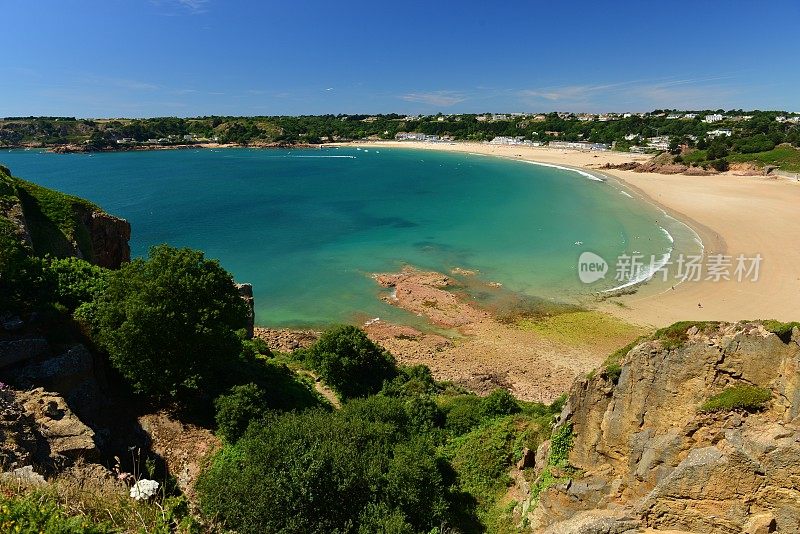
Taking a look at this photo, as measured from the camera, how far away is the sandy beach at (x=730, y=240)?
33812mm

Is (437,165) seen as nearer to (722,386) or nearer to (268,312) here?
(268,312)

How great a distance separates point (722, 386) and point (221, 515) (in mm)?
11244

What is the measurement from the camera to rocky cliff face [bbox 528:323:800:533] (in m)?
8.55

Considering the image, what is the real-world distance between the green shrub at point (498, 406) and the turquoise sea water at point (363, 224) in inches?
676

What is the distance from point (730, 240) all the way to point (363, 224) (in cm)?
4620

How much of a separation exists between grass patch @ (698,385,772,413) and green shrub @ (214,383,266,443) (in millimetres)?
11878

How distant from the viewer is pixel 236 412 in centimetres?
1411

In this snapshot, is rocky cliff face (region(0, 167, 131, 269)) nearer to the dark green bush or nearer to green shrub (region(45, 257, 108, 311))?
green shrub (region(45, 257, 108, 311))

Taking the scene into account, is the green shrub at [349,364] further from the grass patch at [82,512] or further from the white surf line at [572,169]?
the white surf line at [572,169]

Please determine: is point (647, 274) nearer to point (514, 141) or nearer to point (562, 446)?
point (562, 446)

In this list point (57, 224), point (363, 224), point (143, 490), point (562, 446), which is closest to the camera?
point (143, 490)

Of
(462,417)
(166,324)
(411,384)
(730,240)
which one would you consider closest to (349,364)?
(411,384)

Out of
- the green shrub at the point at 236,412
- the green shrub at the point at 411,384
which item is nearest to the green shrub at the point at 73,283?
the green shrub at the point at 236,412

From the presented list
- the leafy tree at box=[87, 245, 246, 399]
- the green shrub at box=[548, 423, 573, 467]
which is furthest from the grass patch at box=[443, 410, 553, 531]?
the leafy tree at box=[87, 245, 246, 399]
